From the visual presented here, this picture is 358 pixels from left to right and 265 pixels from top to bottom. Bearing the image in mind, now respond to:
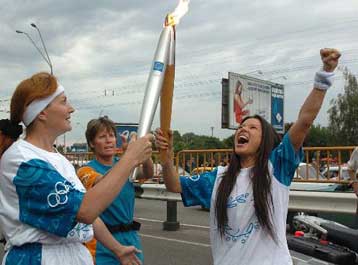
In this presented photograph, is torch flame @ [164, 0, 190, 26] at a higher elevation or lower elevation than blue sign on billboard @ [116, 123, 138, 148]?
higher

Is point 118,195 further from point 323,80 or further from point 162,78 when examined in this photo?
point 323,80

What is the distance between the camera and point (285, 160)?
108 inches

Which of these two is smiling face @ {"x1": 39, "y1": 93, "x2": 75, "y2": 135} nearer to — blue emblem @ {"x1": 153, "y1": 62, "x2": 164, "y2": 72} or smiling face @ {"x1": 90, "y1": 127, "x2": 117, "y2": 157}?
blue emblem @ {"x1": 153, "y1": 62, "x2": 164, "y2": 72}

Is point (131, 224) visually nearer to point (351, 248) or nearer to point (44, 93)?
point (44, 93)

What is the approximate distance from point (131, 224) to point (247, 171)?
105cm

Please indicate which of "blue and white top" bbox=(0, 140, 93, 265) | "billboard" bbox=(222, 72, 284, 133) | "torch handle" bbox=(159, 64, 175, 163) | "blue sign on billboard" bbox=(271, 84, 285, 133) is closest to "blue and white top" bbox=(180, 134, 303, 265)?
"torch handle" bbox=(159, 64, 175, 163)

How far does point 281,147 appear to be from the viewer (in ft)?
9.09

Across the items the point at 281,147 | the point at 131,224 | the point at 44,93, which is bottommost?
the point at 131,224

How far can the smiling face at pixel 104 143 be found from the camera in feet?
12.3

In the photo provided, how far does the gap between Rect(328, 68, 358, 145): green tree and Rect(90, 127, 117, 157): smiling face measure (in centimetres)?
4654

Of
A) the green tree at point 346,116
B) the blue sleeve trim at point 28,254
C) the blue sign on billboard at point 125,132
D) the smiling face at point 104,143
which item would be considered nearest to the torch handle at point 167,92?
the blue sign on billboard at point 125,132

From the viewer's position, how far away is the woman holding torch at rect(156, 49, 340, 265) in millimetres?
2660

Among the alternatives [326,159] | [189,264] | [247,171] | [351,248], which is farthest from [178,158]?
[247,171]

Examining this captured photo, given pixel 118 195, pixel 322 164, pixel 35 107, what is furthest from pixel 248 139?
pixel 322 164
